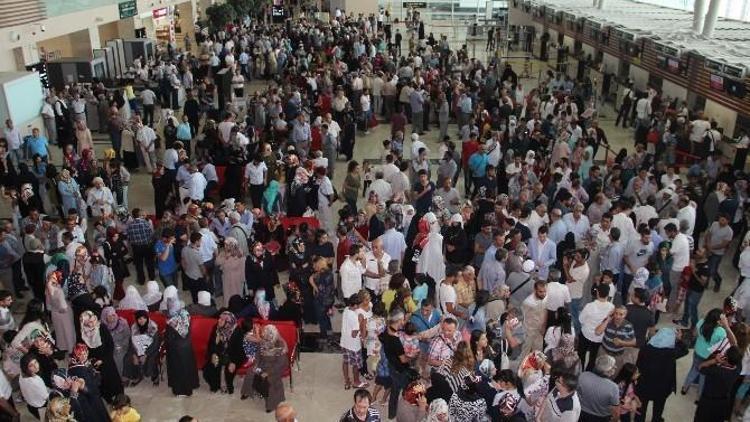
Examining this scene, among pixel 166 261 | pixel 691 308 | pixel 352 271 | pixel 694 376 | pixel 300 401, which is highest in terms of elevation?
pixel 352 271

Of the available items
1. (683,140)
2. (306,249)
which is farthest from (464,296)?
(683,140)

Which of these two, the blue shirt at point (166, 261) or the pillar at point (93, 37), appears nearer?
the blue shirt at point (166, 261)

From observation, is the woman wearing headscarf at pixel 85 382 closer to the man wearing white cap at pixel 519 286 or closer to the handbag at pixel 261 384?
the handbag at pixel 261 384

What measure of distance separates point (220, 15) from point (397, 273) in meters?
23.8

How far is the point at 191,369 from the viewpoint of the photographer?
6.93 meters

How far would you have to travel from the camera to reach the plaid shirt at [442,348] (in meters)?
5.86

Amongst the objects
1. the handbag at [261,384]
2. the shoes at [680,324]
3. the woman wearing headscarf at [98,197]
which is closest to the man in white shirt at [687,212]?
the shoes at [680,324]

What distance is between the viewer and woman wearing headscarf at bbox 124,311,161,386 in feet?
22.5

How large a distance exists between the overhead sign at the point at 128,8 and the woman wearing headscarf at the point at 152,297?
1874 cm

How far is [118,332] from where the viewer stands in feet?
22.7

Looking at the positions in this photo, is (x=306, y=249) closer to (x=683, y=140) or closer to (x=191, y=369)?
(x=191, y=369)

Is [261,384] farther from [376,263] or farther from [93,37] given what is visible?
[93,37]

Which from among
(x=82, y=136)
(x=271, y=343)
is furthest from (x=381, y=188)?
(x=82, y=136)

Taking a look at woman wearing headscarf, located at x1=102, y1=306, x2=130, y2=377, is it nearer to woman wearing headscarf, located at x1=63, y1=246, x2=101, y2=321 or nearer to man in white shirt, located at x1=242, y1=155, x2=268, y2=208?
woman wearing headscarf, located at x1=63, y1=246, x2=101, y2=321
